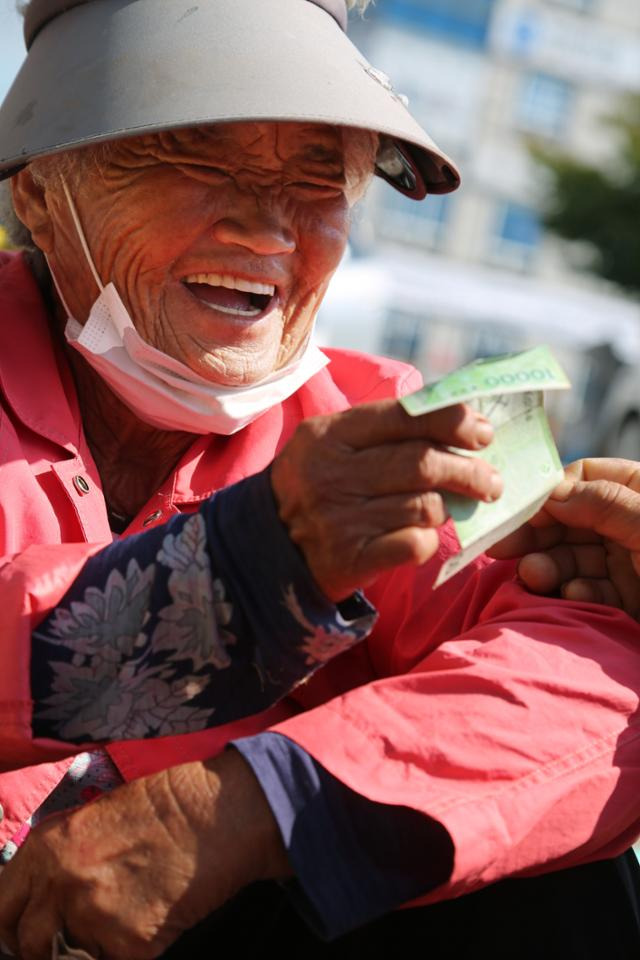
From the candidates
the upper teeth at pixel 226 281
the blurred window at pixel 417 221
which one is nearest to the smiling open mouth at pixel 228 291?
the upper teeth at pixel 226 281

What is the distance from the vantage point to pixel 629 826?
1715 mm

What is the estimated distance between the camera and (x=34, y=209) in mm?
2164

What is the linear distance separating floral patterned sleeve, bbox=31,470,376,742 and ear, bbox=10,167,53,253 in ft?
2.89

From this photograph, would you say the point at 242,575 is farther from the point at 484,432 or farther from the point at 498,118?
the point at 498,118

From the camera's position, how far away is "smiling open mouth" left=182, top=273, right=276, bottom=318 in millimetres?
1972

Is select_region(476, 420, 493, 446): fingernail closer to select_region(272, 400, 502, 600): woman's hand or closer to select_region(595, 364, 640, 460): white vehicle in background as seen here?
select_region(272, 400, 502, 600): woman's hand

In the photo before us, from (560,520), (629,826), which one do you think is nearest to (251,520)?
(560,520)

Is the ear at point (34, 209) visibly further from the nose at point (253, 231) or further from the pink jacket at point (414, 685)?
the nose at point (253, 231)

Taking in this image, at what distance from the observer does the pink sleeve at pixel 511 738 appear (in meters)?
1.53

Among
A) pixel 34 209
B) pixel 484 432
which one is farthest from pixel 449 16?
pixel 484 432

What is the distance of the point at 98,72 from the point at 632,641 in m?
1.19

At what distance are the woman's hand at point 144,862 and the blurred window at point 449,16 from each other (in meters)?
35.1

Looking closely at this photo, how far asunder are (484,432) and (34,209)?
1.17 meters

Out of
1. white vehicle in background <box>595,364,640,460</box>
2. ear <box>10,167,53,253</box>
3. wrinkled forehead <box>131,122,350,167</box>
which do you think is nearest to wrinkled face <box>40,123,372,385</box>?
wrinkled forehead <box>131,122,350,167</box>
